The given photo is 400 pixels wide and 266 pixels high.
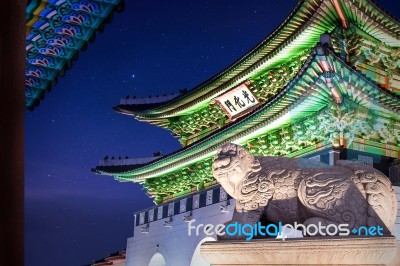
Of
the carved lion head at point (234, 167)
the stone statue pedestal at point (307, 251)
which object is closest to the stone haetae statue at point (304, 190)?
the carved lion head at point (234, 167)

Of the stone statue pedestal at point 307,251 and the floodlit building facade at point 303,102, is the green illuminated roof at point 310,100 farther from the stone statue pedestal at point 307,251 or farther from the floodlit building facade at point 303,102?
the stone statue pedestal at point 307,251

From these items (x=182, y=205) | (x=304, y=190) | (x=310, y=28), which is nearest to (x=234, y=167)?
(x=304, y=190)

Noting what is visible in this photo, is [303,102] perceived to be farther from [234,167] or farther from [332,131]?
[234,167]

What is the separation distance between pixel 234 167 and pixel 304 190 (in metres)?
0.73

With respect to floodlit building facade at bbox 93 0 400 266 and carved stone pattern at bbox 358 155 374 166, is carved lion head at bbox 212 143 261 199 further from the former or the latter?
carved stone pattern at bbox 358 155 374 166

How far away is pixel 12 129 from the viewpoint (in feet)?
5.28

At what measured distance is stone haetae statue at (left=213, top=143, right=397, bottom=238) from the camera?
4668mm

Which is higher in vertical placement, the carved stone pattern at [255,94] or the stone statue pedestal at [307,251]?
the carved stone pattern at [255,94]

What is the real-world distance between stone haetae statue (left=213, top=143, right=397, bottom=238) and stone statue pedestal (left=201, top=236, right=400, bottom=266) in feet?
1.12

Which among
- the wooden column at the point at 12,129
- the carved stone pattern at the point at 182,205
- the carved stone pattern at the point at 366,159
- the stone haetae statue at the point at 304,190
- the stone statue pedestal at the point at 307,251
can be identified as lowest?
the carved stone pattern at the point at 182,205

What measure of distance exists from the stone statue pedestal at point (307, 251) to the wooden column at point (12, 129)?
311cm

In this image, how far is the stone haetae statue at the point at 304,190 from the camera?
4.67 meters

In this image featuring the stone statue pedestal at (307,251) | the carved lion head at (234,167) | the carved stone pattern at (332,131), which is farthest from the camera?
the carved stone pattern at (332,131)

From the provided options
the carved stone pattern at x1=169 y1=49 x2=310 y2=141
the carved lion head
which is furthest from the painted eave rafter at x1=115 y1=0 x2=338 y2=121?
the carved lion head
